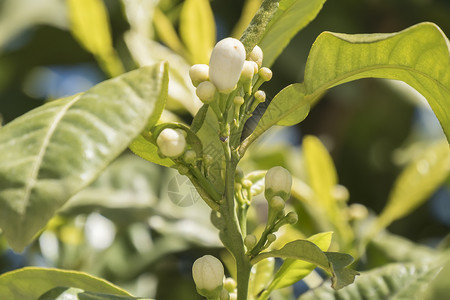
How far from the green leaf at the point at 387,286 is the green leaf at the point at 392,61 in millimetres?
262

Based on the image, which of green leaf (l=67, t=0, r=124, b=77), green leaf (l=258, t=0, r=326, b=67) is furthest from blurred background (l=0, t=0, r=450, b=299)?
green leaf (l=258, t=0, r=326, b=67)

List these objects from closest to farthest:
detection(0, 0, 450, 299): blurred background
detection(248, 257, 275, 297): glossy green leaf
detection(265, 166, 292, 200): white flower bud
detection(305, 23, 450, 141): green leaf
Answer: detection(305, 23, 450, 141): green leaf < detection(265, 166, 292, 200): white flower bud < detection(248, 257, 275, 297): glossy green leaf < detection(0, 0, 450, 299): blurred background

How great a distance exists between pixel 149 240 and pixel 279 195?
0.85 m

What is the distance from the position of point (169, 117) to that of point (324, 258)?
691mm

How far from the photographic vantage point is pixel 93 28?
4.33 ft

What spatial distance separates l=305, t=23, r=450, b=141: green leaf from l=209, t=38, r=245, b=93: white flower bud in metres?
0.10

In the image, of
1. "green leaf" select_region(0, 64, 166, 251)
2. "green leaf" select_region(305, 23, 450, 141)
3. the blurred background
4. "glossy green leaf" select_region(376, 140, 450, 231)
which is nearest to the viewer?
"green leaf" select_region(0, 64, 166, 251)

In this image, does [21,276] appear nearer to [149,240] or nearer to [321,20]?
[149,240]

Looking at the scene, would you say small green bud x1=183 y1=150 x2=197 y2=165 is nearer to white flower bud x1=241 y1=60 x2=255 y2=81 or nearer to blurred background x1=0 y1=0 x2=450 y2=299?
white flower bud x1=241 y1=60 x2=255 y2=81

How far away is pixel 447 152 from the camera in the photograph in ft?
4.15

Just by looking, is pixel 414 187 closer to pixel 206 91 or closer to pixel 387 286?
pixel 387 286

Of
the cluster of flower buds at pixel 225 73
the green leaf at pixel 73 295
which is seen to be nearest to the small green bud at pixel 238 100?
the cluster of flower buds at pixel 225 73

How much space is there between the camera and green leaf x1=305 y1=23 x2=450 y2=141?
55 centimetres

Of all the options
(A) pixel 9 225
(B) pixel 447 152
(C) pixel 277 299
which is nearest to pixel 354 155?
(B) pixel 447 152
